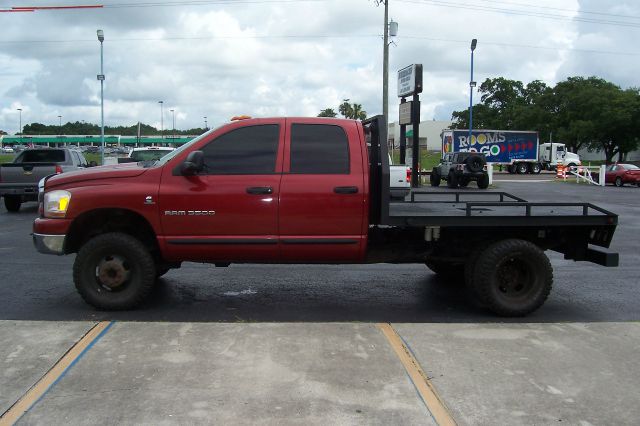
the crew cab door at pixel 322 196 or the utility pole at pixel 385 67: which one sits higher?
the utility pole at pixel 385 67

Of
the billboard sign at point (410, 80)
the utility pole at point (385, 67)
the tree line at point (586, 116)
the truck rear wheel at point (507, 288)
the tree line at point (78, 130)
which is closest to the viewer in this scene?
the truck rear wheel at point (507, 288)

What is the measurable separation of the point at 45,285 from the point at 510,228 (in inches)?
219

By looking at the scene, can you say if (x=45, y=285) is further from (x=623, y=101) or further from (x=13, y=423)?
(x=623, y=101)

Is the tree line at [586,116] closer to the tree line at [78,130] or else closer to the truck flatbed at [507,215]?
the truck flatbed at [507,215]

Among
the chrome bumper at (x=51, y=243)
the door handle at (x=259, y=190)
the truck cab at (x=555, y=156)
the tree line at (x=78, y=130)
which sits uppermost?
the tree line at (x=78, y=130)

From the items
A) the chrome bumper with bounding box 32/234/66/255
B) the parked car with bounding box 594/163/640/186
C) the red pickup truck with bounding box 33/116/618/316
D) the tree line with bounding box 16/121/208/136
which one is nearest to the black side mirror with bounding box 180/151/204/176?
the red pickup truck with bounding box 33/116/618/316

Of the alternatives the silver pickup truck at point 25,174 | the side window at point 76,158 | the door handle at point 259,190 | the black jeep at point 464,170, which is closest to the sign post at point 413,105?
the black jeep at point 464,170

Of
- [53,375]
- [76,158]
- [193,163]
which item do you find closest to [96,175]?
[193,163]

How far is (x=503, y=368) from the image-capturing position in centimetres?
433

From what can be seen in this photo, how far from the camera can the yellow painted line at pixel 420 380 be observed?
357cm

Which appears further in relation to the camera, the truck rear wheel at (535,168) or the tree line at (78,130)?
the tree line at (78,130)

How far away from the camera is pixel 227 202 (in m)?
5.54

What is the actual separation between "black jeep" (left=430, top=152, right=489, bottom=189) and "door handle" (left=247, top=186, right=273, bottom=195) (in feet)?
80.3

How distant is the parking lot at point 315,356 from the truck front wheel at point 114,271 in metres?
0.18
